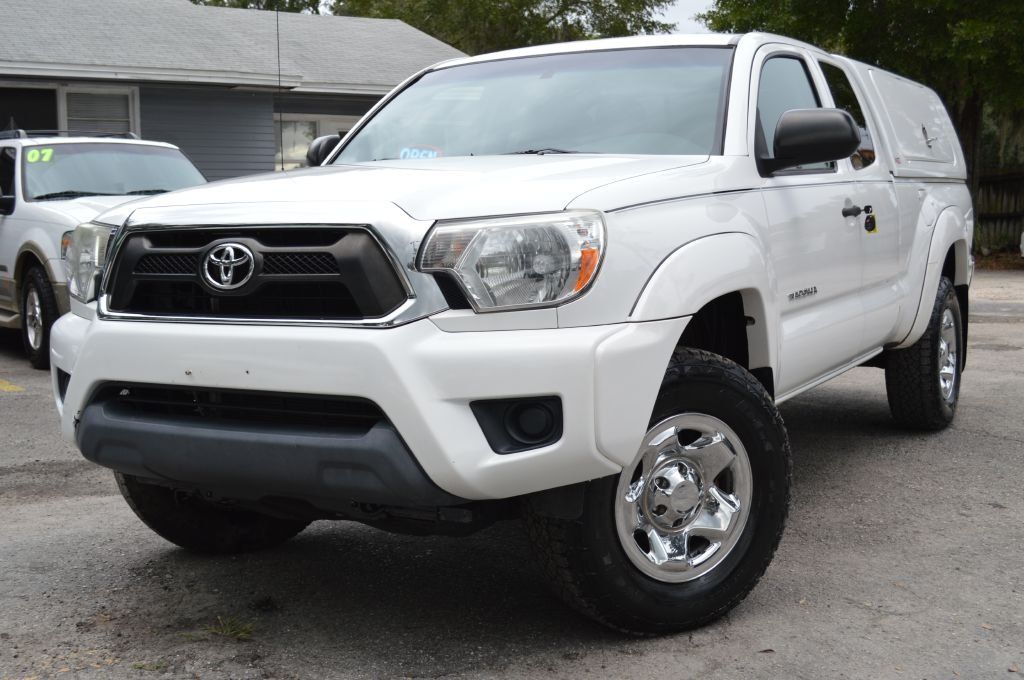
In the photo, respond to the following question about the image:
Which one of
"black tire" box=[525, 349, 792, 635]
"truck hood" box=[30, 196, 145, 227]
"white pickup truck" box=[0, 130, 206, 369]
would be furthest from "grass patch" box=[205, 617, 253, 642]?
"truck hood" box=[30, 196, 145, 227]

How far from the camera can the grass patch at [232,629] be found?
3654 millimetres

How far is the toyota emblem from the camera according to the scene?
328 centimetres

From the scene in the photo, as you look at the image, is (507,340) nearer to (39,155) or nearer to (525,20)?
(39,155)

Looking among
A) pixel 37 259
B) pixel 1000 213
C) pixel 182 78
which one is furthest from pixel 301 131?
pixel 1000 213

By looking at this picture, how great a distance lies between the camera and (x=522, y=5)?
1652 inches

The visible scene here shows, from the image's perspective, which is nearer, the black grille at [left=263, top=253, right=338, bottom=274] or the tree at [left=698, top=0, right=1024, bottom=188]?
the black grille at [left=263, top=253, right=338, bottom=274]

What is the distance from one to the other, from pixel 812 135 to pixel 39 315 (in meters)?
6.89

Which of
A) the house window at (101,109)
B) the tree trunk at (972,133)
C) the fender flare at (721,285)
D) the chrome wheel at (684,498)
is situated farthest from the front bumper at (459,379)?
the tree trunk at (972,133)

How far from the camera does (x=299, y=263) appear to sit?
10.6ft

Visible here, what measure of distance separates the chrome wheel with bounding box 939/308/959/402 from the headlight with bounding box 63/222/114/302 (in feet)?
14.2

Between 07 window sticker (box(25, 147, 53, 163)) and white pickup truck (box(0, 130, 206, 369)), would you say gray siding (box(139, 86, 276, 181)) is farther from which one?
07 window sticker (box(25, 147, 53, 163))

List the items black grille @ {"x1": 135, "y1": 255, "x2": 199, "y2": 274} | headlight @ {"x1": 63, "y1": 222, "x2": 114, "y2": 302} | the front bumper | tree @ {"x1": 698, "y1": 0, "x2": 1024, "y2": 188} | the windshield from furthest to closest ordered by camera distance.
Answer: tree @ {"x1": 698, "y1": 0, "x2": 1024, "y2": 188}, the windshield, headlight @ {"x1": 63, "y1": 222, "x2": 114, "y2": 302}, black grille @ {"x1": 135, "y1": 255, "x2": 199, "y2": 274}, the front bumper

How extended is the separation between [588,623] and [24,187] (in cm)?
777

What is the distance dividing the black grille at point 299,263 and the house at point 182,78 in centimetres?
1452
